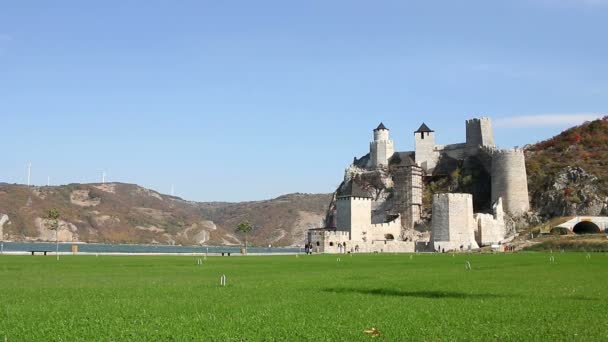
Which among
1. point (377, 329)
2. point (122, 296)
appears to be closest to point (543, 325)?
point (377, 329)

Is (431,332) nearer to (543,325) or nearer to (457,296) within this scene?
(543,325)

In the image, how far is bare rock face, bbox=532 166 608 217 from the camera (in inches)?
3012

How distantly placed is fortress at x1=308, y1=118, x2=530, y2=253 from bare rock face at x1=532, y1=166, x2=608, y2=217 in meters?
2.37

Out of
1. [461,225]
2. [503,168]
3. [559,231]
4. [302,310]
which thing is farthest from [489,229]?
[302,310]

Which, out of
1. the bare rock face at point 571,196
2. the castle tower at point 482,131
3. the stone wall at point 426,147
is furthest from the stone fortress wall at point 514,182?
the stone wall at point 426,147

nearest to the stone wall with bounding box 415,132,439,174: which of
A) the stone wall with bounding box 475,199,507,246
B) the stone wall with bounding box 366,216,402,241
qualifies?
the stone wall with bounding box 366,216,402,241

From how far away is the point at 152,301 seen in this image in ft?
53.4

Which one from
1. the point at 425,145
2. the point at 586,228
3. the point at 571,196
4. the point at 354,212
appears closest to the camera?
the point at 586,228

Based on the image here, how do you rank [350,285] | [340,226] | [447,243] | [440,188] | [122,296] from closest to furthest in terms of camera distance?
1. [122,296]
2. [350,285]
3. [447,243]
4. [340,226]
5. [440,188]

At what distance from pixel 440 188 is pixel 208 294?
249ft

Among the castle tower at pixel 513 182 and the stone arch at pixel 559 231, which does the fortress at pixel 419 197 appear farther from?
the stone arch at pixel 559 231

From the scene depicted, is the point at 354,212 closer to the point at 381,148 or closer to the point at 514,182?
the point at 381,148

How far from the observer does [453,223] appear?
76562 millimetres

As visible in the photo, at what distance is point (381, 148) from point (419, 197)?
10936 mm
